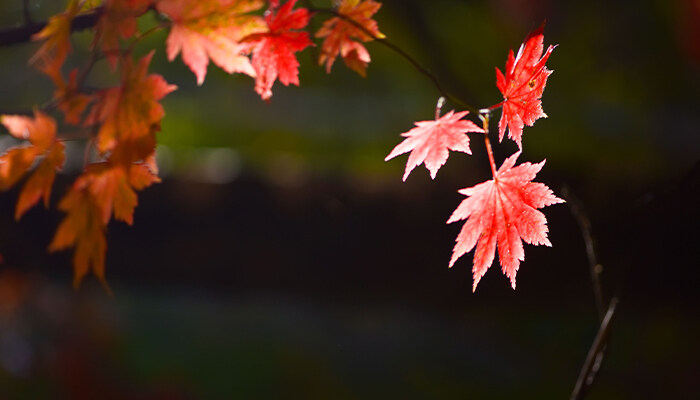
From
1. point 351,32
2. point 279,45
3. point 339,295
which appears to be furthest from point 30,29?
point 339,295

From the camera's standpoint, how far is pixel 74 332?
10.4 ft

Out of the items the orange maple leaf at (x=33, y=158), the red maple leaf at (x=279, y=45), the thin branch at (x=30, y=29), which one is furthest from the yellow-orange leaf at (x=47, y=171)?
the red maple leaf at (x=279, y=45)

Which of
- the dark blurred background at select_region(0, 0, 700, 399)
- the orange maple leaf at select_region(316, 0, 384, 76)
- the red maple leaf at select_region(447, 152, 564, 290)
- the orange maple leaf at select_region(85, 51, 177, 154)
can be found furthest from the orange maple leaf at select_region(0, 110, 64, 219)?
the dark blurred background at select_region(0, 0, 700, 399)

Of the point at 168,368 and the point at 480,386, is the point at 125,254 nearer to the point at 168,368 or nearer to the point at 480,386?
the point at 168,368

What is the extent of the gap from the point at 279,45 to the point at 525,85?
408mm

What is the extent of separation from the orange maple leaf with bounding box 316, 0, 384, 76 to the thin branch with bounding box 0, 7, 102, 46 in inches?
14.6

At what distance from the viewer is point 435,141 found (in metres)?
0.88

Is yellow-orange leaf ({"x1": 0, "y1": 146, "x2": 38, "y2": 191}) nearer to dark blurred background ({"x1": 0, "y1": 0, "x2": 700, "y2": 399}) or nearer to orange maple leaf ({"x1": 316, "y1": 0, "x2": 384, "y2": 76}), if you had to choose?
orange maple leaf ({"x1": 316, "y1": 0, "x2": 384, "y2": 76})

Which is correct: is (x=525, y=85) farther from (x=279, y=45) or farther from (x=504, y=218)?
(x=279, y=45)

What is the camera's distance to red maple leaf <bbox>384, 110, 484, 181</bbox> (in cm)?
86

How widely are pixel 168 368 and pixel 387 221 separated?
1.39 m

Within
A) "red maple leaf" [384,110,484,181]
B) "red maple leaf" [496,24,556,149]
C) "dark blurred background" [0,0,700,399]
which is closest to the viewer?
"red maple leaf" [496,24,556,149]

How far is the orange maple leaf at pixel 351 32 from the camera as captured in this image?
39.2 inches

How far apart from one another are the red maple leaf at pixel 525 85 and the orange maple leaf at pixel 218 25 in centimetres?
40
